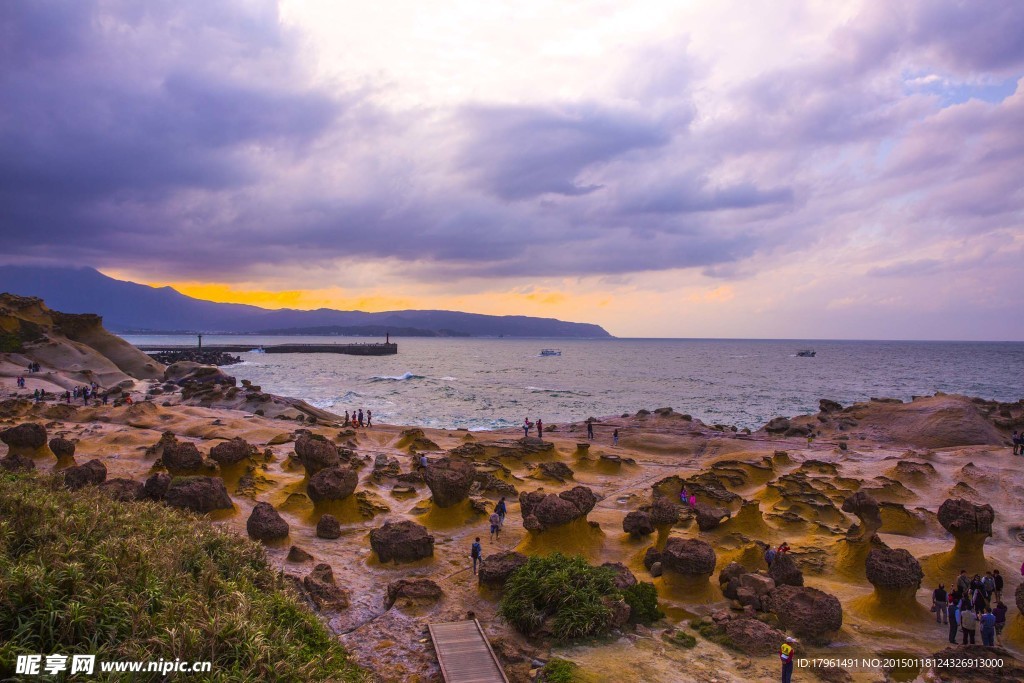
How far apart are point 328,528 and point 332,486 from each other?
69.6 inches

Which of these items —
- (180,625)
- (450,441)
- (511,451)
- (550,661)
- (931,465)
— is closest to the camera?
(180,625)

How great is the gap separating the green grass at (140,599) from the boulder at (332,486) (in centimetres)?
884

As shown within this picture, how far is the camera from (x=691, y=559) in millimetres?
17297

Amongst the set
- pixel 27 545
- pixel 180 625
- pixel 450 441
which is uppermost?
pixel 27 545

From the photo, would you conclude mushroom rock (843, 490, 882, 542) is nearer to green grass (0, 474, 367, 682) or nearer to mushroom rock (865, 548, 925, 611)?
mushroom rock (865, 548, 925, 611)

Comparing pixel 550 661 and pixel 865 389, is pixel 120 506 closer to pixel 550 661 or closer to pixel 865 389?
pixel 550 661

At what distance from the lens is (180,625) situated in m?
9.77

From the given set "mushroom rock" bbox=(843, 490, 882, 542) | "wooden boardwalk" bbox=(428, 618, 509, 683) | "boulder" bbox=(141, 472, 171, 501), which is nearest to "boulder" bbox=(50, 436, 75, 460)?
"boulder" bbox=(141, 472, 171, 501)

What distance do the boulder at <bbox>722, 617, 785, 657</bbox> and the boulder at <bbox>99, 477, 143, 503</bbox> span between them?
18.8 m

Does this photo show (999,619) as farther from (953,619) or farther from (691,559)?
(691,559)

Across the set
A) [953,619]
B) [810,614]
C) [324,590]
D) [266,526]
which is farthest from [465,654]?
[953,619]

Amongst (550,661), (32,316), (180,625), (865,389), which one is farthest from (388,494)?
(865,389)

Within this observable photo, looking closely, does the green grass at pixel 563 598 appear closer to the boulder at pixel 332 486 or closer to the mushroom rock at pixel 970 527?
the boulder at pixel 332 486

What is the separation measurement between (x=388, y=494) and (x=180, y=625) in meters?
19.2
